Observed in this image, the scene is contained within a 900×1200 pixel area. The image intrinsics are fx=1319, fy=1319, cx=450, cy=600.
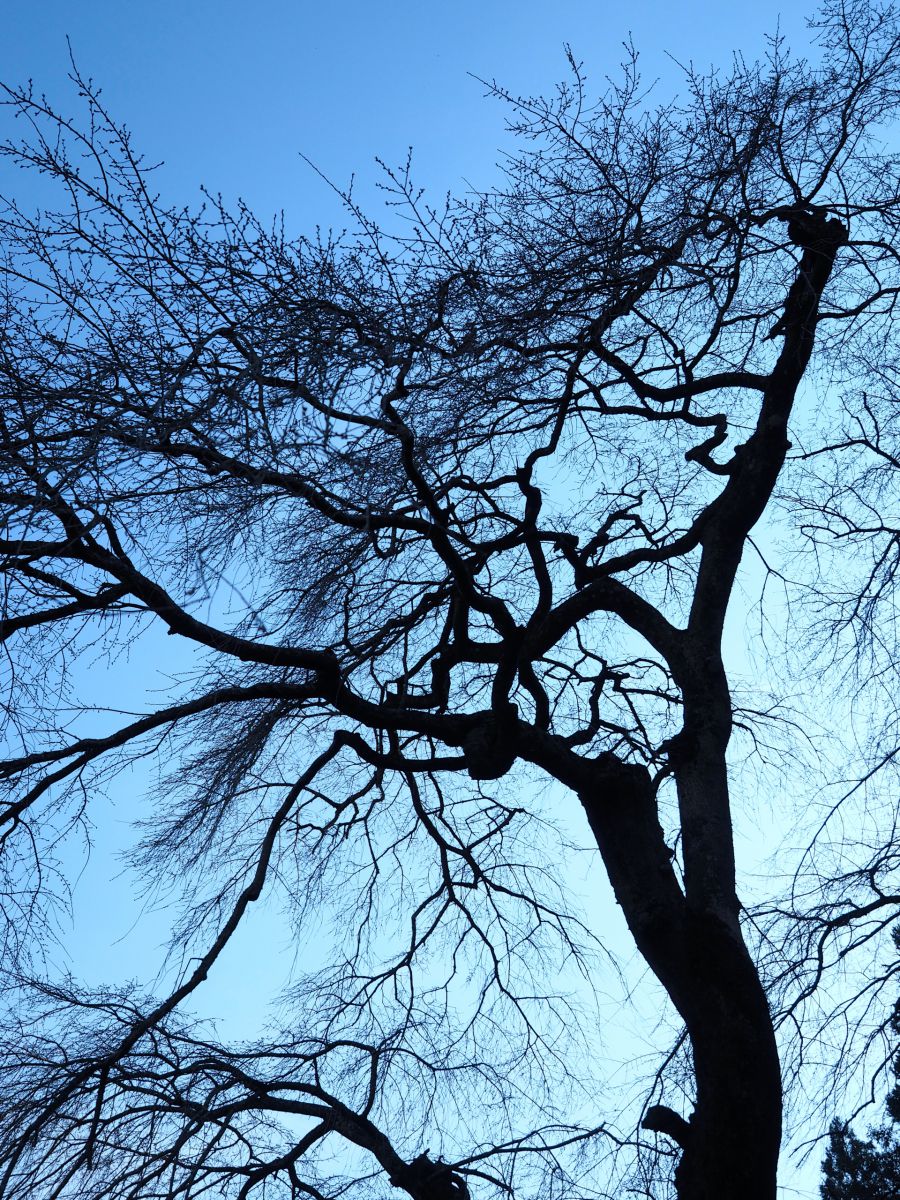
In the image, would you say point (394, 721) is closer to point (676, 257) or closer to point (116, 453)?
point (116, 453)

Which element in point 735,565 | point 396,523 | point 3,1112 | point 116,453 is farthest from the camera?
point 735,565

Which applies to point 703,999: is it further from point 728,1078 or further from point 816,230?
point 816,230

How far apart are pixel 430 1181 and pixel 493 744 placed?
1.52 meters

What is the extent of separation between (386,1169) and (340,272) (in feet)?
10.3

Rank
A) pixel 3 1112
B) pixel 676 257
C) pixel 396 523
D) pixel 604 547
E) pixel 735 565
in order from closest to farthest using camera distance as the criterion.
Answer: pixel 3 1112, pixel 396 523, pixel 676 257, pixel 735 565, pixel 604 547

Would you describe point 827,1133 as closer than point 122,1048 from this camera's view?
No

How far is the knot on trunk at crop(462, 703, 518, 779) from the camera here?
4.64 metres

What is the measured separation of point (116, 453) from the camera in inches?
150

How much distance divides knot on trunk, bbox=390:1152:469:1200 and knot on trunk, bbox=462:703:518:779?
1.36m

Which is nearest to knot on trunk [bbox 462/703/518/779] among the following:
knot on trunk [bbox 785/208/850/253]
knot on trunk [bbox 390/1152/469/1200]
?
knot on trunk [bbox 390/1152/469/1200]

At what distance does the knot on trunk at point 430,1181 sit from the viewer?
4.54m

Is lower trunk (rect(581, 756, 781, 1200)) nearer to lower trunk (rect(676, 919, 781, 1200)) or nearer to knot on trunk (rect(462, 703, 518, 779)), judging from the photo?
lower trunk (rect(676, 919, 781, 1200))

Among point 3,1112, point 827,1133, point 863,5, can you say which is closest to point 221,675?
point 3,1112

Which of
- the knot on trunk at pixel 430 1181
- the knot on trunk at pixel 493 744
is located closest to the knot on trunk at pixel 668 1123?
the knot on trunk at pixel 430 1181
